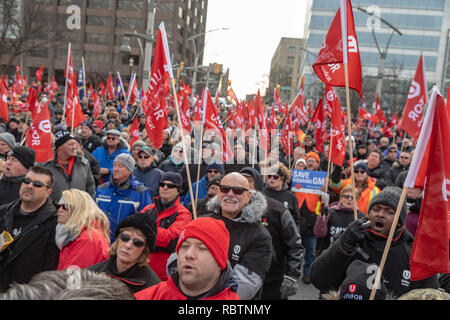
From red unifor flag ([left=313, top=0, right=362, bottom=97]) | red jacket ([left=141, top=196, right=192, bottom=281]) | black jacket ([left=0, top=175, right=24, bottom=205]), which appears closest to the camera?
red jacket ([left=141, top=196, right=192, bottom=281])

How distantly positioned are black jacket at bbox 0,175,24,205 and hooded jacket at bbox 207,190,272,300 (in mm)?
2100

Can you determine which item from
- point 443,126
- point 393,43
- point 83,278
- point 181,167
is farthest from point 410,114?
point 393,43

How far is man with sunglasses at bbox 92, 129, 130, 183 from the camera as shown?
7184 millimetres

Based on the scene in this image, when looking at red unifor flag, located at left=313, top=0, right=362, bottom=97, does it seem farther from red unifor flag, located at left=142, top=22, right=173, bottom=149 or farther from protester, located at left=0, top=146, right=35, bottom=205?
protester, located at left=0, top=146, right=35, bottom=205

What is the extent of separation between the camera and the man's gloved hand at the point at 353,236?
8.80 ft

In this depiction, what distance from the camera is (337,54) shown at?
15.0ft

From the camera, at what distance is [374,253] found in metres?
2.83

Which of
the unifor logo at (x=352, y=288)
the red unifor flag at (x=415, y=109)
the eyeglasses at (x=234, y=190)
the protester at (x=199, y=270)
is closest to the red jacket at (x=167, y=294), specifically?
the protester at (x=199, y=270)

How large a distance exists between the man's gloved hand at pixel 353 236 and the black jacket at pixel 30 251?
2075 mm

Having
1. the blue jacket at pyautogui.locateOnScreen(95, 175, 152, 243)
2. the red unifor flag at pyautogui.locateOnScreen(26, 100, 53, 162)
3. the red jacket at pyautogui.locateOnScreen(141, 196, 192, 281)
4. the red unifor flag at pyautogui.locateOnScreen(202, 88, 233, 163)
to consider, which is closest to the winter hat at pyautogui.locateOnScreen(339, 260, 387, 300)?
the red jacket at pyautogui.locateOnScreen(141, 196, 192, 281)

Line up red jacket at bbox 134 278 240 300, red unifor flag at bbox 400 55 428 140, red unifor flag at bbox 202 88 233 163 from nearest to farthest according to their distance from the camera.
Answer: red jacket at bbox 134 278 240 300, red unifor flag at bbox 400 55 428 140, red unifor flag at bbox 202 88 233 163

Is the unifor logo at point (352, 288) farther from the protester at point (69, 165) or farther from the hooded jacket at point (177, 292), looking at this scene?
the protester at point (69, 165)

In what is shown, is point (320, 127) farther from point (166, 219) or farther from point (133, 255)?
point (133, 255)

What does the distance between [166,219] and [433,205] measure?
2283mm
